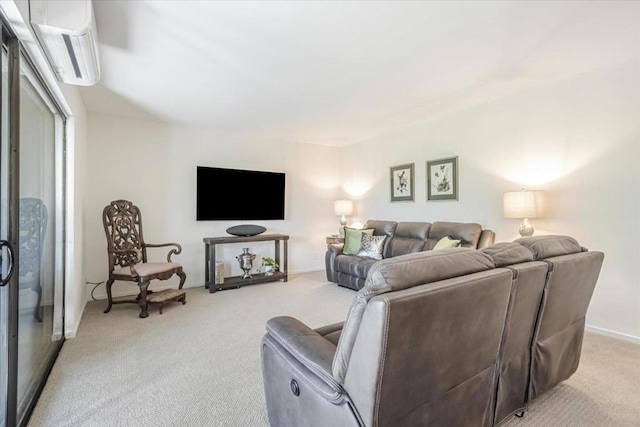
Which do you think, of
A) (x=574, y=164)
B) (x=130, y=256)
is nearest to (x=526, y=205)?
(x=574, y=164)

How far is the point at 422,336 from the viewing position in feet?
3.26

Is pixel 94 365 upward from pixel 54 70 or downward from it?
downward

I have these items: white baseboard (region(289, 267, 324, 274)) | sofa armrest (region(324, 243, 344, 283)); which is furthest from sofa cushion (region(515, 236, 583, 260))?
white baseboard (region(289, 267, 324, 274))

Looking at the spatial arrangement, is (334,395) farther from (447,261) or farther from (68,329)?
(68,329)

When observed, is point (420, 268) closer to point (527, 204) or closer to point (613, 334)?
point (527, 204)

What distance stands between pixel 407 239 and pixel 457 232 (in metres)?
0.76

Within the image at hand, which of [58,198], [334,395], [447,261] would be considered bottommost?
[334,395]

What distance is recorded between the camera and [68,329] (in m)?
2.69

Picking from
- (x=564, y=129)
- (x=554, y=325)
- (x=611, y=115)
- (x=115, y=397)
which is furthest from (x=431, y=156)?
(x=115, y=397)

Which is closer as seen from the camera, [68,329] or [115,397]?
[115,397]

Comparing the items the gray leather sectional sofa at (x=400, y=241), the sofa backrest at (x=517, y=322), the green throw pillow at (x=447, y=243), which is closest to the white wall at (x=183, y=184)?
the gray leather sectional sofa at (x=400, y=241)

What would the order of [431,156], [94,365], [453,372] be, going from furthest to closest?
[431,156], [94,365], [453,372]

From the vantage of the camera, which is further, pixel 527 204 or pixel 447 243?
pixel 447 243

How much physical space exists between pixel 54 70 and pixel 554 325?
3.44 m
